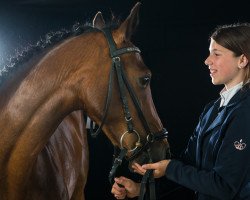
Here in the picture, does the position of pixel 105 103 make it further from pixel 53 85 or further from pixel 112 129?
pixel 53 85

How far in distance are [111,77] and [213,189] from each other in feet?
1.99

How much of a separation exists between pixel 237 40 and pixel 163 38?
9.28ft

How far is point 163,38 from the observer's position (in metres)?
4.17

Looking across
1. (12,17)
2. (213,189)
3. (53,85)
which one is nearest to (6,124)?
(53,85)

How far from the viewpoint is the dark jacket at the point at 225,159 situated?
4.15 ft

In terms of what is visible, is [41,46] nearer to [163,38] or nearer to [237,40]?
[237,40]

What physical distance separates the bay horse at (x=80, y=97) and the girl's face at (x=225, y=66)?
281 mm

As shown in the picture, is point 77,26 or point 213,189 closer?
point 213,189

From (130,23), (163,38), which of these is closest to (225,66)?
(130,23)

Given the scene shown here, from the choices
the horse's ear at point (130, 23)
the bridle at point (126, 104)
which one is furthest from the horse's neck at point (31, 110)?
the horse's ear at point (130, 23)

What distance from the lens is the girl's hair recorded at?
1.38 m

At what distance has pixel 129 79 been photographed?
4.79ft

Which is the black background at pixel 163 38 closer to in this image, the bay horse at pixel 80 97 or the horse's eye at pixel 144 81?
the bay horse at pixel 80 97

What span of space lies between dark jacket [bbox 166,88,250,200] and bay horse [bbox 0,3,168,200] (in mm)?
178
